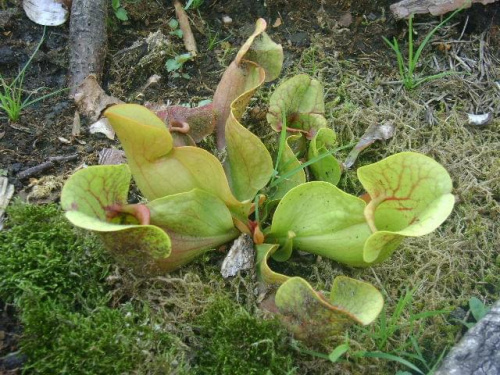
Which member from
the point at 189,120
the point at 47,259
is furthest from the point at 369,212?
the point at 47,259

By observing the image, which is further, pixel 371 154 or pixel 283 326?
pixel 371 154

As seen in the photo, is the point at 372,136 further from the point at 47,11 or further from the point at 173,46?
the point at 47,11

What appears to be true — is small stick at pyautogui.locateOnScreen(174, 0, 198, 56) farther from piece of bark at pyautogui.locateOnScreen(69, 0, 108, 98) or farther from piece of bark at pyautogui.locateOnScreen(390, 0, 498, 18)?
piece of bark at pyautogui.locateOnScreen(390, 0, 498, 18)

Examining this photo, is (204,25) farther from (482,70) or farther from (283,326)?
(283,326)

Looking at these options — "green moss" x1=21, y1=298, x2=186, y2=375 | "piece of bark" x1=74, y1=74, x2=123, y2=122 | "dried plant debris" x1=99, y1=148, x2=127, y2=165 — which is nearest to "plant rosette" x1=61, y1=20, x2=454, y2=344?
"green moss" x1=21, y1=298, x2=186, y2=375

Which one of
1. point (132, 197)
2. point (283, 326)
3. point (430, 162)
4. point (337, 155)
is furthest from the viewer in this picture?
point (337, 155)

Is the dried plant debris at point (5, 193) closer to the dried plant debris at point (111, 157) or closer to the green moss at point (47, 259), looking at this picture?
the green moss at point (47, 259)

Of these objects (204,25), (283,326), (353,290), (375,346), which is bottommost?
(375,346)

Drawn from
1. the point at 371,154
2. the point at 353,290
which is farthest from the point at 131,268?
the point at 371,154
